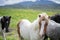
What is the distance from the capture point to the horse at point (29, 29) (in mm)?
2295

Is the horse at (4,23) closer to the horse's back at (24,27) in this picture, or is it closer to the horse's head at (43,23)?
the horse's back at (24,27)

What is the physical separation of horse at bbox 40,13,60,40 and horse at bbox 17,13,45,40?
84 millimetres

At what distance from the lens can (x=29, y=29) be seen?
242cm

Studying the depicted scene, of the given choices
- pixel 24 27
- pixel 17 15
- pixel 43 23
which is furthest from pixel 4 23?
pixel 43 23

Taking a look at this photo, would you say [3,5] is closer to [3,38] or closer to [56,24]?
[3,38]

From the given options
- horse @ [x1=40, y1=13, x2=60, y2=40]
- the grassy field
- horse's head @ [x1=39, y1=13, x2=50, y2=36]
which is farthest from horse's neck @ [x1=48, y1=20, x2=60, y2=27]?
the grassy field

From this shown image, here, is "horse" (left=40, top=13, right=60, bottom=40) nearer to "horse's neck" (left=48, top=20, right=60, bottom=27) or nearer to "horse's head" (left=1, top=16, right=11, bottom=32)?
"horse's neck" (left=48, top=20, right=60, bottom=27)

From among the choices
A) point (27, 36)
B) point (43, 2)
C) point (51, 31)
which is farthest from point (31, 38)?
point (43, 2)

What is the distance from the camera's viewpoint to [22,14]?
9.04ft

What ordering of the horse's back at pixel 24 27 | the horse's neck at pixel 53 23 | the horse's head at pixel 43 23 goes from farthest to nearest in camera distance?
the horse's back at pixel 24 27 < the horse's neck at pixel 53 23 < the horse's head at pixel 43 23

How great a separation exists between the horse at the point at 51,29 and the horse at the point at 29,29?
0.08 meters

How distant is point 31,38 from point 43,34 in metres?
0.21

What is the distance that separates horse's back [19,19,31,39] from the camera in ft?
8.08

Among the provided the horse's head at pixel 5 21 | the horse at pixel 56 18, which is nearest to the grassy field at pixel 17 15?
the horse's head at pixel 5 21
